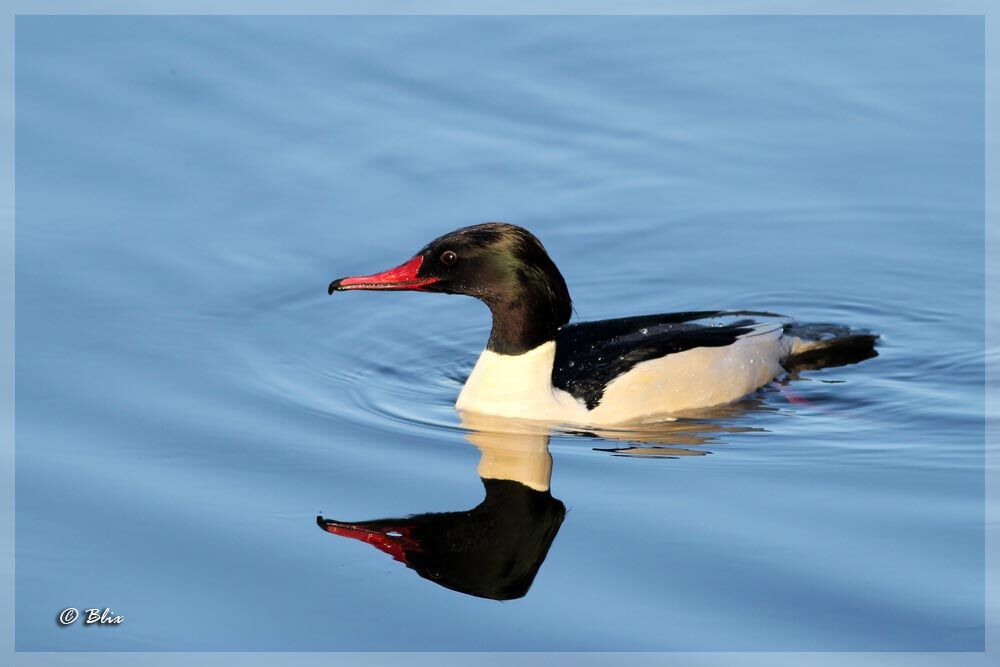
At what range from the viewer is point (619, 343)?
10203 millimetres

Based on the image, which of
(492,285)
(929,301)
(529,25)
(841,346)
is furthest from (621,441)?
(529,25)

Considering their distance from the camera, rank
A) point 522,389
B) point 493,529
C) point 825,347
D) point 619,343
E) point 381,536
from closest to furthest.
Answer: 1. point 381,536
2. point 493,529
3. point 522,389
4. point 619,343
5. point 825,347

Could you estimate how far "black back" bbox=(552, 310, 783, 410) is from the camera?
10.0 meters

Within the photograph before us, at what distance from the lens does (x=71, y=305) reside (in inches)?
425

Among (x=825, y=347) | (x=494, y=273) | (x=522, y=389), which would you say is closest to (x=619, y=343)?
(x=522, y=389)

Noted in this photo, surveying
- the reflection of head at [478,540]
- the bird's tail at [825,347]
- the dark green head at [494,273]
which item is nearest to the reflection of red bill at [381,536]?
the reflection of head at [478,540]

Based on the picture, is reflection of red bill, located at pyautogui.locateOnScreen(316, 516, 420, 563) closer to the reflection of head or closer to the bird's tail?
the reflection of head

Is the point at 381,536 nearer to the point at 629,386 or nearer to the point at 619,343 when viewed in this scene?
the point at 629,386

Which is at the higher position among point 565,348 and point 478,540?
point 565,348

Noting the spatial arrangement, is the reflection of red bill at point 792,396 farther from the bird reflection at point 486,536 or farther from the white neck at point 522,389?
the bird reflection at point 486,536

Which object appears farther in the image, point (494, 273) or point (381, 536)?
point (494, 273)

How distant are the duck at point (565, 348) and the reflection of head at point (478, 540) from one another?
1.34m

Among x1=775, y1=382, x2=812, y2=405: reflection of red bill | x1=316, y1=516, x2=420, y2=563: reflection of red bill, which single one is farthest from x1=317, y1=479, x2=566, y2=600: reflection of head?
x1=775, y1=382, x2=812, y2=405: reflection of red bill

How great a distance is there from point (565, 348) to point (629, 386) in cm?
50
